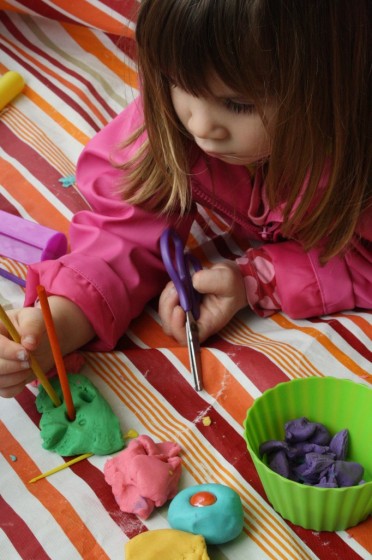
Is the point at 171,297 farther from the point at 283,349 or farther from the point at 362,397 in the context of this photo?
the point at 362,397

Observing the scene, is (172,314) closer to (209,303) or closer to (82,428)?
(209,303)

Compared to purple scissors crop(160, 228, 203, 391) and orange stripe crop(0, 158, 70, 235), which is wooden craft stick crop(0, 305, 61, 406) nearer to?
purple scissors crop(160, 228, 203, 391)

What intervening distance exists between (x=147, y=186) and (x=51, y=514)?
0.37 meters

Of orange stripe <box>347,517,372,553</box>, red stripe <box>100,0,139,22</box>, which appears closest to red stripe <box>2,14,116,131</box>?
red stripe <box>100,0,139,22</box>

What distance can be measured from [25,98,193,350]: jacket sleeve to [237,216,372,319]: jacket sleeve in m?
0.11

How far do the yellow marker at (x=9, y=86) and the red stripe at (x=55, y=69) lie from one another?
0.04 meters

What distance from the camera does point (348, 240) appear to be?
2.82ft

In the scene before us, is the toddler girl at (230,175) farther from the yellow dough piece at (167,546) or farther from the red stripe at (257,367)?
the yellow dough piece at (167,546)

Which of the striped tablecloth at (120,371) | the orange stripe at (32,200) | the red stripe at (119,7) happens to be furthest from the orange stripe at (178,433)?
the red stripe at (119,7)

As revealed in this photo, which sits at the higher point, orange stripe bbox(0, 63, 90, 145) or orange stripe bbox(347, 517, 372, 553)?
orange stripe bbox(0, 63, 90, 145)

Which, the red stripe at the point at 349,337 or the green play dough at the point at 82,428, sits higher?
the green play dough at the point at 82,428

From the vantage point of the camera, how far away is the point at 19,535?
69 cm

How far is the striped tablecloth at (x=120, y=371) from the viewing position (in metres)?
0.69

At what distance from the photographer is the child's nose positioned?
2.35ft
